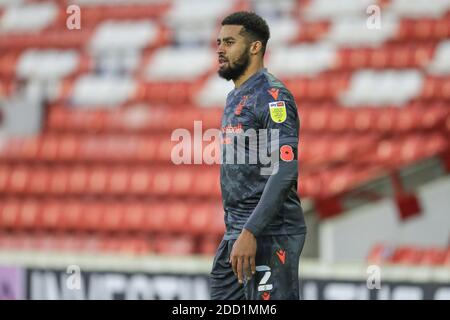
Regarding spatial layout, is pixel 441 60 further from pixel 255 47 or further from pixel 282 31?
pixel 255 47

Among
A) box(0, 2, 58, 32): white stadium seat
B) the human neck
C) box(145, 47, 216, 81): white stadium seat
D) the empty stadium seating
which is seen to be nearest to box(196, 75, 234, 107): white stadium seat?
the empty stadium seating

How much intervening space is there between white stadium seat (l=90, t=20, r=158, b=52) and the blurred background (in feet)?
0.07

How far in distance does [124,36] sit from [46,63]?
1138mm

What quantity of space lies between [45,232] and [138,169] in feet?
4.23

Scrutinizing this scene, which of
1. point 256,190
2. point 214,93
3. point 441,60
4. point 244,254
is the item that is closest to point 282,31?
point 214,93

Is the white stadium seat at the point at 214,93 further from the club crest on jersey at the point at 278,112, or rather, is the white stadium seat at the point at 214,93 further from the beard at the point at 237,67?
the club crest on jersey at the point at 278,112

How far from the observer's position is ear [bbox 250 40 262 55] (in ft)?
10.9

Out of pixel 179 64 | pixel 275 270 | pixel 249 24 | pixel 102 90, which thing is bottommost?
pixel 275 270

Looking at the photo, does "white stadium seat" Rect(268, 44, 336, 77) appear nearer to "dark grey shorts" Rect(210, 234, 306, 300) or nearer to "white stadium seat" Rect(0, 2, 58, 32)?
"white stadium seat" Rect(0, 2, 58, 32)

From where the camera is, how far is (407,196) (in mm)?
7832

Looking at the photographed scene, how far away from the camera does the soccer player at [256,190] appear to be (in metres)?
3.14

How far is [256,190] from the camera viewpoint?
3258mm

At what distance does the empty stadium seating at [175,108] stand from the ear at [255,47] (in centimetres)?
545

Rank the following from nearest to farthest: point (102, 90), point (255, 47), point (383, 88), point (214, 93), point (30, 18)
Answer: point (255, 47) < point (383, 88) < point (214, 93) < point (102, 90) < point (30, 18)
